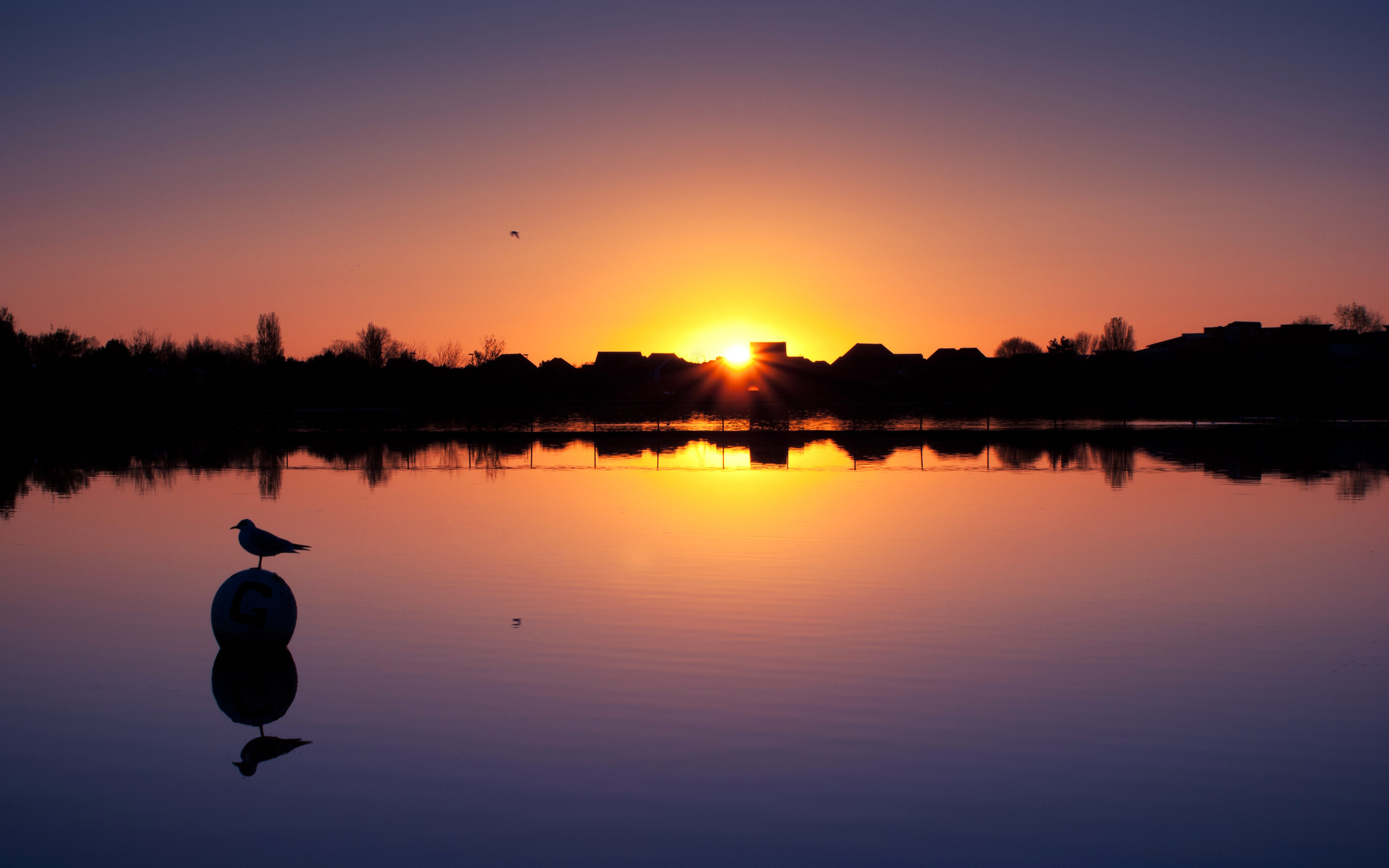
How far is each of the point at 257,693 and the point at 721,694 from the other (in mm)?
3824

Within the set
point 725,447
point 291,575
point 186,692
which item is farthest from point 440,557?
point 725,447

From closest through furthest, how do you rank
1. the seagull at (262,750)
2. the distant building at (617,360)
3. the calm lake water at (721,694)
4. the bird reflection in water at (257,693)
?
the calm lake water at (721,694) → the seagull at (262,750) → the bird reflection in water at (257,693) → the distant building at (617,360)

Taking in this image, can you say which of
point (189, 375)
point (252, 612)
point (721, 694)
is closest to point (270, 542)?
point (252, 612)

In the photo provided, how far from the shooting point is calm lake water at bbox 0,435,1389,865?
6.01 m

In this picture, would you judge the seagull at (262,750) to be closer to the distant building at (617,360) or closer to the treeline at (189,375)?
the treeline at (189,375)

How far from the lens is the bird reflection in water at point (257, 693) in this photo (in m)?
7.38

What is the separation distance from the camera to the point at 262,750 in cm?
736

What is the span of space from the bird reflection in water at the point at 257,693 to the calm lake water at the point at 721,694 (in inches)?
3.4

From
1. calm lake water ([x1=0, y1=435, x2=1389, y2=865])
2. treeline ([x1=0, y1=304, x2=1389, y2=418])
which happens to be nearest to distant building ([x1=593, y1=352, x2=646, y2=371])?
treeline ([x1=0, y1=304, x2=1389, y2=418])

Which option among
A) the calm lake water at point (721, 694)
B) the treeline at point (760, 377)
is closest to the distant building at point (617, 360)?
the treeline at point (760, 377)

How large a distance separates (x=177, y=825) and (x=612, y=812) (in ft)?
8.41

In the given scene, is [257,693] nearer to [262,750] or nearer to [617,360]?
[262,750]

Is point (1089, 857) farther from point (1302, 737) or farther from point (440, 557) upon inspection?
point (440, 557)

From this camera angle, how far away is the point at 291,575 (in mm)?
13391
